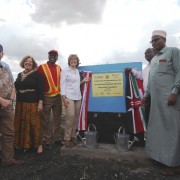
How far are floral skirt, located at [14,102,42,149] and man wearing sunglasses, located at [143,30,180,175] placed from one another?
7.93 ft

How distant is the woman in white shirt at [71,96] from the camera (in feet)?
18.1

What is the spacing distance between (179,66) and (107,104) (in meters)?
1.85

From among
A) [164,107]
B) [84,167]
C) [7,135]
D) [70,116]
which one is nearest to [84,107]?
[70,116]

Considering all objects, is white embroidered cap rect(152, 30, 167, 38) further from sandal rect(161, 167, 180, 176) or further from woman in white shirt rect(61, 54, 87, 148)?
sandal rect(161, 167, 180, 176)

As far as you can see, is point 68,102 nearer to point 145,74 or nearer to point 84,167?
point 84,167

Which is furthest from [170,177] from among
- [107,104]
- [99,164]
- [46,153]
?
[46,153]

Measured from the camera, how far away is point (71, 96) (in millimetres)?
5559

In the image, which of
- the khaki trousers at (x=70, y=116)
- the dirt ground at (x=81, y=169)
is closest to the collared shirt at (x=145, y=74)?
the khaki trousers at (x=70, y=116)

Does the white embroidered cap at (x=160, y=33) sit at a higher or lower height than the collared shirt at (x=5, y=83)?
higher

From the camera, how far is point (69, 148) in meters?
5.44

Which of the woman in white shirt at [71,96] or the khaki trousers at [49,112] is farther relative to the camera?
the khaki trousers at [49,112]

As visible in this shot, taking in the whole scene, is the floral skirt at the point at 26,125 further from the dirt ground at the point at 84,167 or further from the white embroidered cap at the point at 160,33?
the white embroidered cap at the point at 160,33

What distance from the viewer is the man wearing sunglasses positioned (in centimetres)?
435

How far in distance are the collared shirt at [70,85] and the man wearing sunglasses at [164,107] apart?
1.62 m
